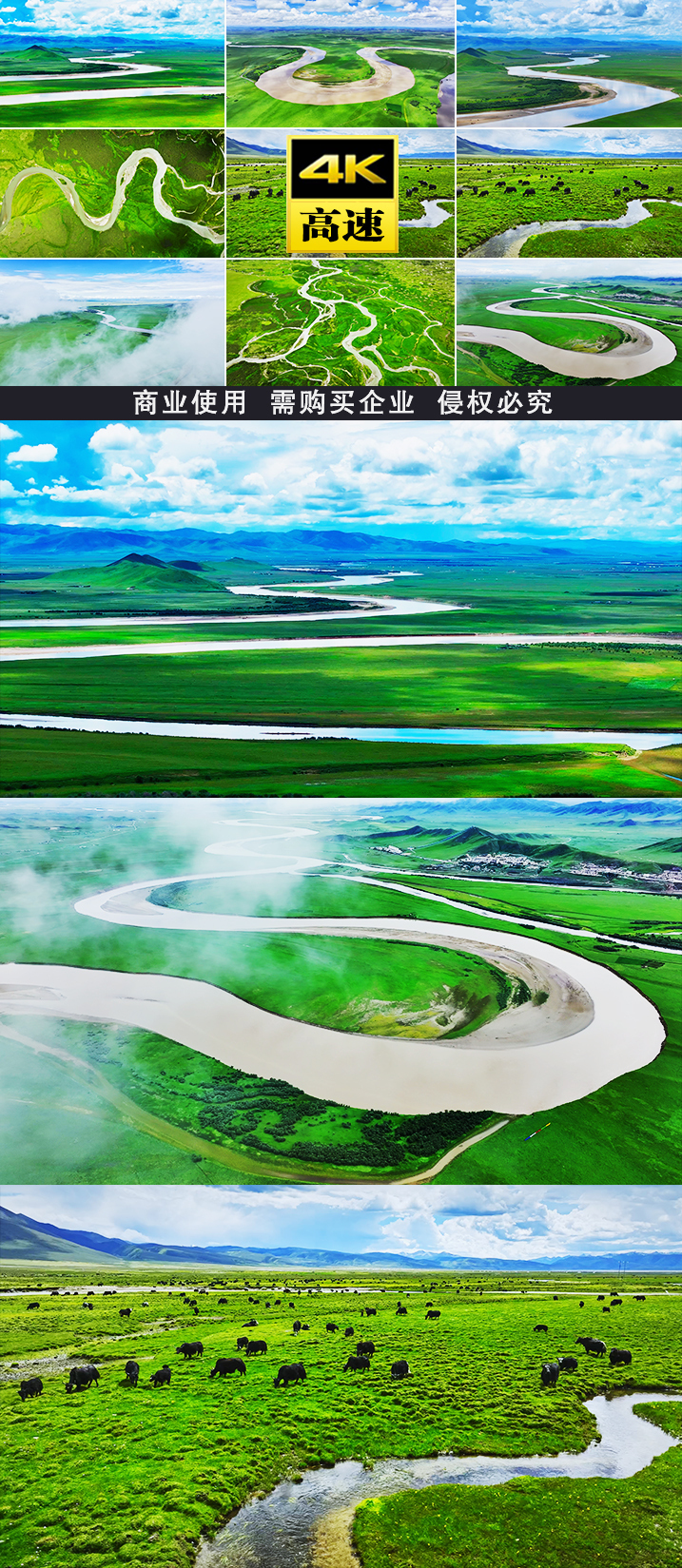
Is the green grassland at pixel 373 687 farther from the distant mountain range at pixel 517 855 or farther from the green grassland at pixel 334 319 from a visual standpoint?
the green grassland at pixel 334 319

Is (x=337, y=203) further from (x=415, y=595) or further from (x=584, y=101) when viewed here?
(x=415, y=595)

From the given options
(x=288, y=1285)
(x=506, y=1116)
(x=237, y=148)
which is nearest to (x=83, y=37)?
(x=237, y=148)

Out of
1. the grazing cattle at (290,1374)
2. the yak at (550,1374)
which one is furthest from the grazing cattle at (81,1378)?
the yak at (550,1374)

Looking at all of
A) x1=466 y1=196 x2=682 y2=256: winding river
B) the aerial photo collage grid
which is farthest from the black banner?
x1=466 y1=196 x2=682 y2=256: winding river

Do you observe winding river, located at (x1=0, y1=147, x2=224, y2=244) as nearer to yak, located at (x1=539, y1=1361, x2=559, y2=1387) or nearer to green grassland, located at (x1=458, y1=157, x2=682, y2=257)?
green grassland, located at (x1=458, y1=157, x2=682, y2=257)

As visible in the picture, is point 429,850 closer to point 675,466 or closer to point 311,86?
point 675,466

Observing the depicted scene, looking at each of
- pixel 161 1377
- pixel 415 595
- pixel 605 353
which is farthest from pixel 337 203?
pixel 161 1377

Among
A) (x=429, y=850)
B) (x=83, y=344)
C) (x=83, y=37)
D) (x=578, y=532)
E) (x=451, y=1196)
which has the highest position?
(x=83, y=37)
